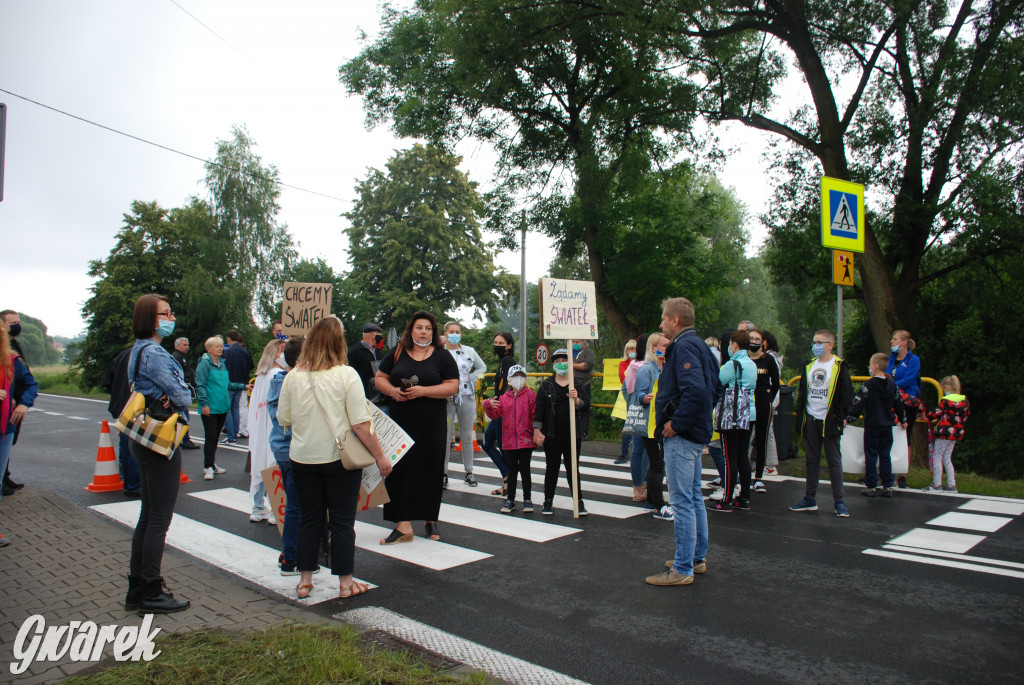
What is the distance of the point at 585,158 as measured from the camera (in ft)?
61.7

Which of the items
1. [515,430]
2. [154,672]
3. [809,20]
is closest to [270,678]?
[154,672]

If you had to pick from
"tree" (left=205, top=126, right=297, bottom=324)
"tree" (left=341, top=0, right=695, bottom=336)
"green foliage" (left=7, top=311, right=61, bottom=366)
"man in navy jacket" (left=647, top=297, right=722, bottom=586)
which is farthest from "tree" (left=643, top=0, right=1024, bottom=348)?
"green foliage" (left=7, top=311, right=61, bottom=366)

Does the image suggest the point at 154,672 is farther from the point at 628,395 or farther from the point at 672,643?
the point at 628,395

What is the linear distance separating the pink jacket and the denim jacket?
11.6 feet

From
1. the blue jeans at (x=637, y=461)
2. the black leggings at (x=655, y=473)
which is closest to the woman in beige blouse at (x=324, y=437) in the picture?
the black leggings at (x=655, y=473)

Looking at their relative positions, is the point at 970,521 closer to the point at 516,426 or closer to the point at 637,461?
the point at 637,461

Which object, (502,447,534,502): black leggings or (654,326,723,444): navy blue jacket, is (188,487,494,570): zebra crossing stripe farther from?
(654,326,723,444): navy blue jacket

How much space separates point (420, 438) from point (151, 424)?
7.84 ft

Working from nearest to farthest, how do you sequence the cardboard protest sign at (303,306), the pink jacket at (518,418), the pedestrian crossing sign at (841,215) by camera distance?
1. the pink jacket at (518,418)
2. the pedestrian crossing sign at (841,215)
3. the cardboard protest sign at (303,306)

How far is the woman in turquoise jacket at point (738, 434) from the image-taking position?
7.72 m

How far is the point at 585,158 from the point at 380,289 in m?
34.3

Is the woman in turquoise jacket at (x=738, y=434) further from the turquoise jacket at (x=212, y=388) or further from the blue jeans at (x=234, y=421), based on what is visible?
the blue jeans at (x=234, y=421)

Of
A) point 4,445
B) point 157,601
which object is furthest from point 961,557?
point 4,445

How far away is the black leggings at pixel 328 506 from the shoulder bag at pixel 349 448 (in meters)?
0.09
